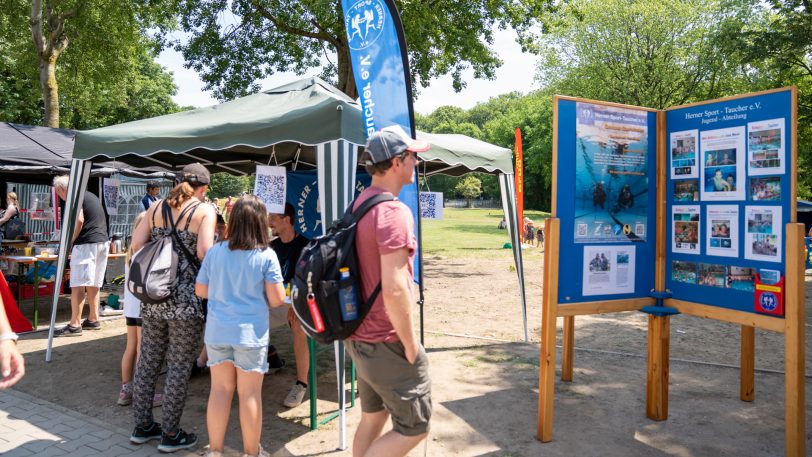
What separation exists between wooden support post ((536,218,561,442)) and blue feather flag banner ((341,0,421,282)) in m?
0.91

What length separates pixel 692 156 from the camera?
12.9 ft

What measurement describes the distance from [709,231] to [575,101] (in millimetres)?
1284

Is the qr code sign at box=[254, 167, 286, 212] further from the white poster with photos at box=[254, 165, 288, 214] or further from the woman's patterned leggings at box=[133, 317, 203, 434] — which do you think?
the woman's patterned leggings at box=[133, 317, 203, 434]

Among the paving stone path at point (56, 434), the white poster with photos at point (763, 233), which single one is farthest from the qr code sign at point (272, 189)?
the white poster with photos at point (763, 233)

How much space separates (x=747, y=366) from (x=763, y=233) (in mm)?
1520

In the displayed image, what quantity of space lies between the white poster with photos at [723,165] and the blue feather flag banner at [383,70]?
6.63 ft

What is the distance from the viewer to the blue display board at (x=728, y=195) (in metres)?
3.43

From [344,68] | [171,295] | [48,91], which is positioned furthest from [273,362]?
[48,91]

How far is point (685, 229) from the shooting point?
4.00m

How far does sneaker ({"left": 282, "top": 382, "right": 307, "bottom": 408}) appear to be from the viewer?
174 inches

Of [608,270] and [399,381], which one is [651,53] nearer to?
[608,270]

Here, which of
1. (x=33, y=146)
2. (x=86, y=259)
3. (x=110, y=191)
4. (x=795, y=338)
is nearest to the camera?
(x=795, y=338)

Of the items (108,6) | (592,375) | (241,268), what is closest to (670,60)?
(108,6)

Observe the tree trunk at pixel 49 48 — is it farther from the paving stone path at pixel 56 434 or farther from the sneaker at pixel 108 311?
the paving stone path at pixel 56 434
